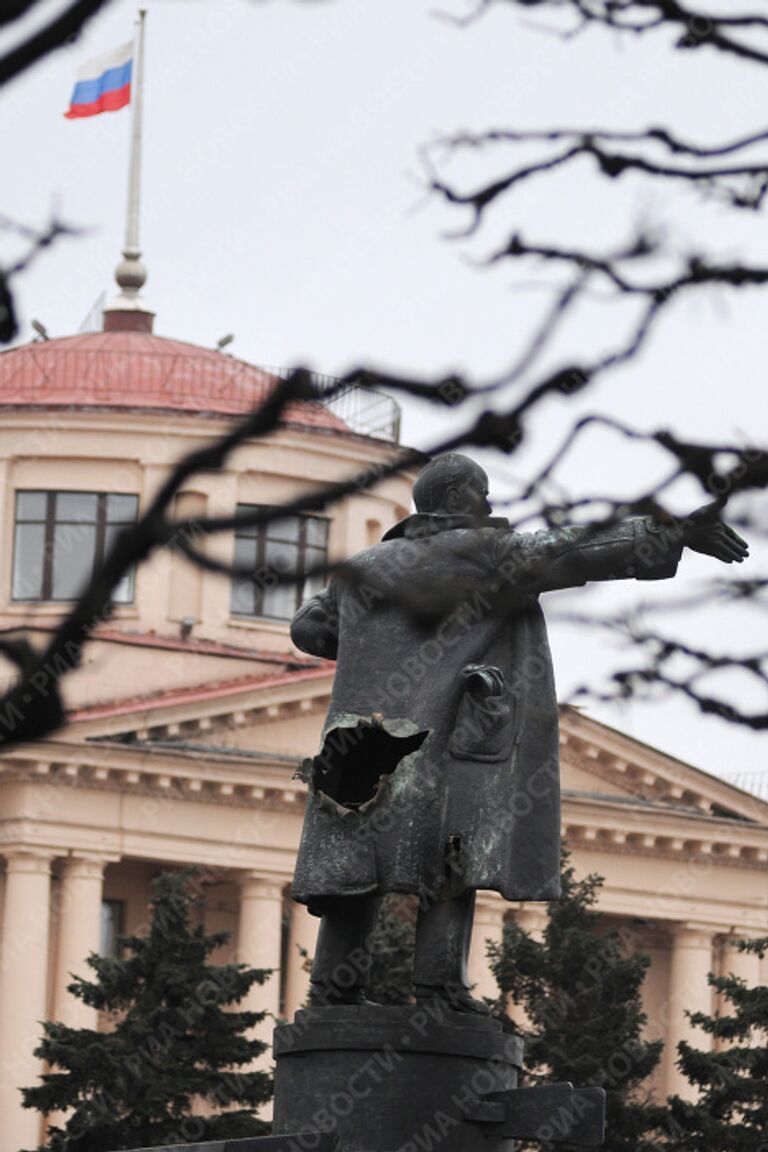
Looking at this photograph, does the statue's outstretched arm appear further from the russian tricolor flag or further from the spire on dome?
the spire on dome

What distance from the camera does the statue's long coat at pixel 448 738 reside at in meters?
10.3

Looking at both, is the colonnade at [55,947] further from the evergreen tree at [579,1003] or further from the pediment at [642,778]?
the evergreen tree at [579,1003]

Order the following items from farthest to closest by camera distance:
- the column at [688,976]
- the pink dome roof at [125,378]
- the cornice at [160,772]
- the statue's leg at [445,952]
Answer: the pink dome roof at [125,378] → the column at [688,976] → the cornice at [160,772] → the statue's leg at [445,952]

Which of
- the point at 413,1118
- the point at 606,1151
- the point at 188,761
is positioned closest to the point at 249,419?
the point at 413,1118

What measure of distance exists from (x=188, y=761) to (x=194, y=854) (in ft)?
5.57

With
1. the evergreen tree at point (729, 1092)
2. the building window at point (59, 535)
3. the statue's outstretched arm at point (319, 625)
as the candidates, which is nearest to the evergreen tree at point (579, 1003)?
the evergreen tree at point (729, 1092)

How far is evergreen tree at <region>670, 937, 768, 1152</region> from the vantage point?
95.3ft

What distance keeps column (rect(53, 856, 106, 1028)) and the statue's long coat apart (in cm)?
3768

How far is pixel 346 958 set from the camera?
10422 mm

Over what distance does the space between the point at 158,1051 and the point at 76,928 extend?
16575 mm

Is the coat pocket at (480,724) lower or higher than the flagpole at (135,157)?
lower

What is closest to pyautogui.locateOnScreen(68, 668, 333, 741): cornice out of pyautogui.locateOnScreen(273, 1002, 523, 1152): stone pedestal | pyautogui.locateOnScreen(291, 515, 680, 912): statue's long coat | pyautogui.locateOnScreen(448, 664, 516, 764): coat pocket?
pyautogui.locateOnScreen(291, 515, 680, 912): statue's long coat

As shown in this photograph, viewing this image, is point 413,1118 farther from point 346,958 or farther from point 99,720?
point 99,720

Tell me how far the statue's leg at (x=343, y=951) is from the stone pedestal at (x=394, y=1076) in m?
0.12
